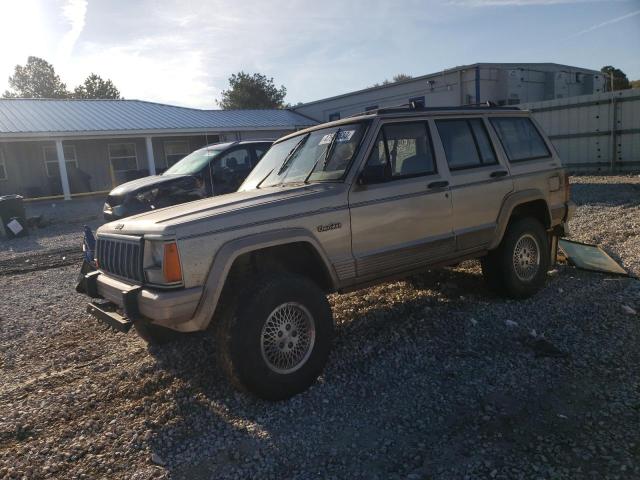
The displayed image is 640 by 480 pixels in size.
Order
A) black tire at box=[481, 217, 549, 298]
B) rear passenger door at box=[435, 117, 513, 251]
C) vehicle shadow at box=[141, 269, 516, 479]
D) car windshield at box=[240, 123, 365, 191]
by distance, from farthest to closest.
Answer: black tire at box=[481, 217, 549, 298]
rear passenger door at box=[435, 117, 513, 251]
car windshield at box=[240, 123, 365, 191]
vehicle shadow at box=[141, 269, 516, 479]

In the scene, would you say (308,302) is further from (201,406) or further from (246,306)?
(201,406)

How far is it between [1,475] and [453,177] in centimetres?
412

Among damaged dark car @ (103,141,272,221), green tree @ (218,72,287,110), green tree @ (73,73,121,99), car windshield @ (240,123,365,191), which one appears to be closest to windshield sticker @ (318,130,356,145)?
car windshield @ (240,123,365,191)

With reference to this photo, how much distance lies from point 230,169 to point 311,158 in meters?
5.49

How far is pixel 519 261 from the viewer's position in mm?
5234

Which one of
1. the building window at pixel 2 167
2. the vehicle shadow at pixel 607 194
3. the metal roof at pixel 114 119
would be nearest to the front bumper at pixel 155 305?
the vehicle shadow at pixel 607 194

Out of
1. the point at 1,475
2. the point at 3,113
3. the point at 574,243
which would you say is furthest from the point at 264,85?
the point at 1,475

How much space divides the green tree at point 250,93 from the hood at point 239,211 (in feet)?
160

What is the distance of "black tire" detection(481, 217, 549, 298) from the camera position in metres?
5.08

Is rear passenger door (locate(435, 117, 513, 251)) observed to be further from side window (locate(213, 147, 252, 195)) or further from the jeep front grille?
side window (locate(213, 147, 252, 195))

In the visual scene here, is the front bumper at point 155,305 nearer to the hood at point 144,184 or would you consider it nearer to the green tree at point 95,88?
the hood at point 144,184

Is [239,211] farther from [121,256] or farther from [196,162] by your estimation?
[196,162]

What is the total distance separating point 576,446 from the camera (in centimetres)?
278

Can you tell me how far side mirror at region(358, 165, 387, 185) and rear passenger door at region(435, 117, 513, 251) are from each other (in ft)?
3.14
